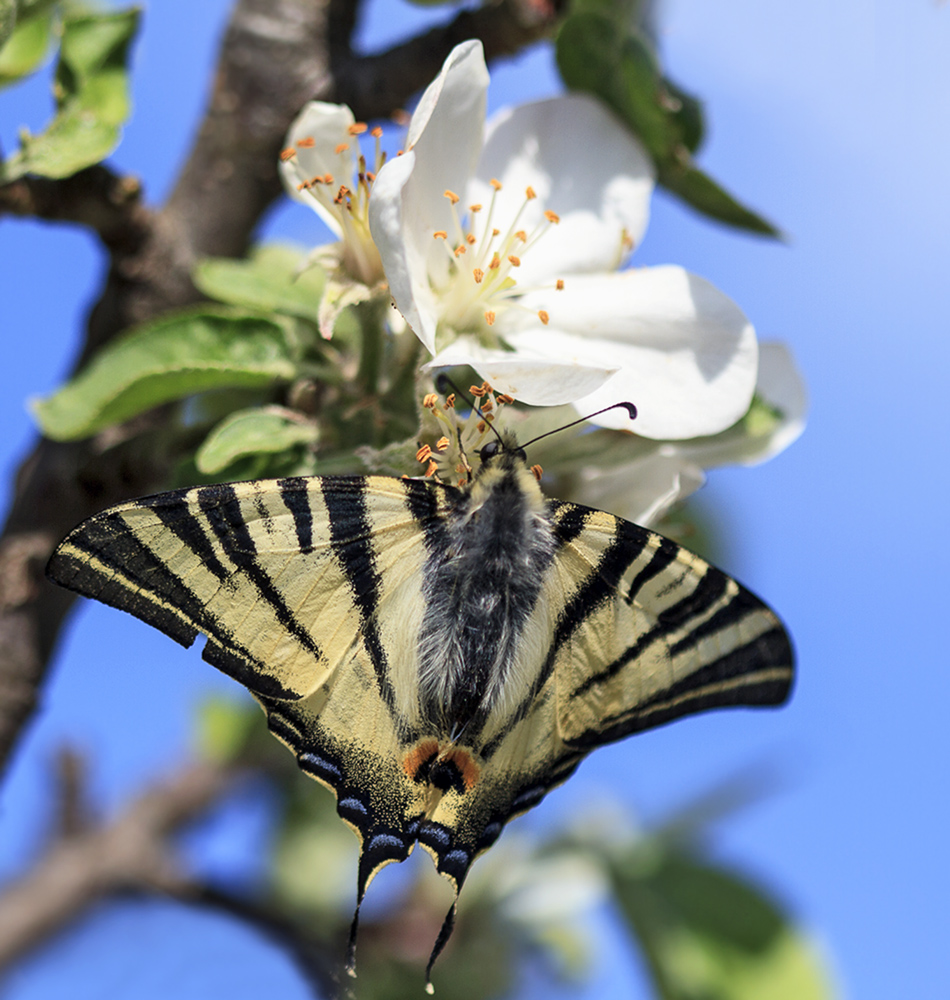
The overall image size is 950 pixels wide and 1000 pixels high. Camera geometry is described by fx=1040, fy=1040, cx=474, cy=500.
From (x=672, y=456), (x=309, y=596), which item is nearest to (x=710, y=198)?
(x=672, y=456)

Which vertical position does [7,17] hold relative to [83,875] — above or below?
above

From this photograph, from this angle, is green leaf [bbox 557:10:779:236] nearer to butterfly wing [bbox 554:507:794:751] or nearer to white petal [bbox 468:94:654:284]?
white petal [bbox 468:94:654:284]

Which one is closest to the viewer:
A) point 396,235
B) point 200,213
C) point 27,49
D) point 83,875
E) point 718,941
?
point 396,235

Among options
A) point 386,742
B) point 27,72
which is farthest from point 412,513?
point 27,72

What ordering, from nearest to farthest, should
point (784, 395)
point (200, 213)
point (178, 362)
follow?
point (178, 362)
point (784, 395)
point (200, 213)

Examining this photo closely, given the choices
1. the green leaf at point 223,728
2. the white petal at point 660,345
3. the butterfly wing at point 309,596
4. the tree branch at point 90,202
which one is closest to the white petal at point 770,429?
the white petal at point 660,345

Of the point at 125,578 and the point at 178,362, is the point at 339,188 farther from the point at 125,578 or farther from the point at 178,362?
the point at 125,578
